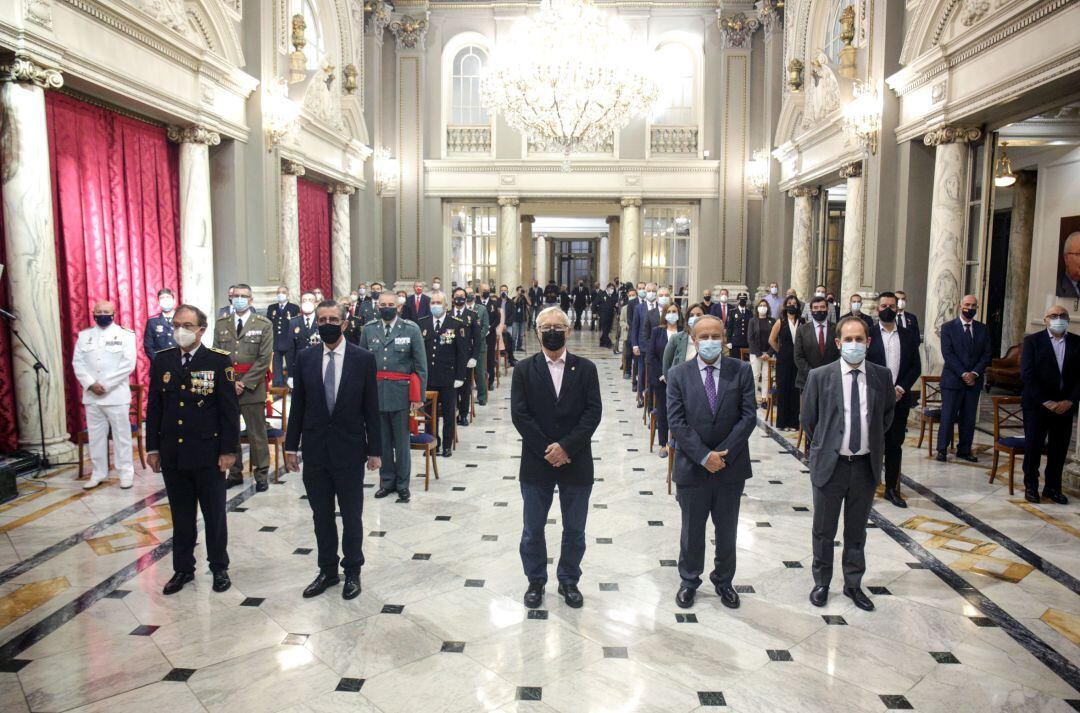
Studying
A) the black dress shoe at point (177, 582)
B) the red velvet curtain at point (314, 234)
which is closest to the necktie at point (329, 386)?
the black dress shoe at point (177, 582)

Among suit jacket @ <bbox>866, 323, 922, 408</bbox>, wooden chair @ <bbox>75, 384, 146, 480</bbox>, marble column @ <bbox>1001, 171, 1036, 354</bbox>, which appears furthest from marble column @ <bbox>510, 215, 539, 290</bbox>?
suit jacket @ <bbox>866, 323, 922, 408</bbox>

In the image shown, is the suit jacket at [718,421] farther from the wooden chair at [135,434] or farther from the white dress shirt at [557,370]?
the wooden chair at [135,434]

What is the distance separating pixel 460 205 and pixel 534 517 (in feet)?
50.4

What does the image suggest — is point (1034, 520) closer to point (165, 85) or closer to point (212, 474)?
point (212, 474)

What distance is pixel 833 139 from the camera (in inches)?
503

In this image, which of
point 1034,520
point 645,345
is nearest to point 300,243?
point 645,345

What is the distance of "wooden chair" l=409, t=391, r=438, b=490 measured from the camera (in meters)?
6.63

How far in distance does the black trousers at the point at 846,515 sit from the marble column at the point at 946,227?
19.5 ft

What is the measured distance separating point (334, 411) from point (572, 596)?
1759mm

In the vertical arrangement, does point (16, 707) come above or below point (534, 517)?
below

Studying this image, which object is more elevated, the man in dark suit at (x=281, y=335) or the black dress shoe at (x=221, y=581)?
the man in dark suit at (x=281, y=335)

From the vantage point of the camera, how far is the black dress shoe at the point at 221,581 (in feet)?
14.8

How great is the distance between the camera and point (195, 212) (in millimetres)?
9305

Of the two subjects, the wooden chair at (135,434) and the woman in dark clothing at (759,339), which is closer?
the wooden chair at (135,434)
